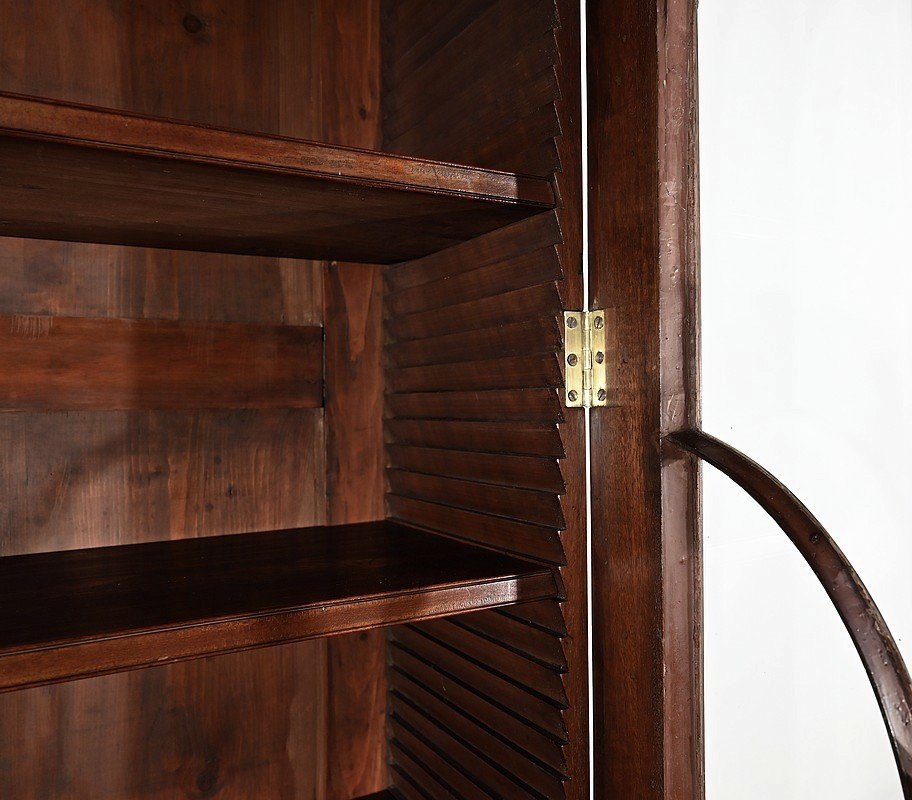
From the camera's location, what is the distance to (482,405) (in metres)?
1.07

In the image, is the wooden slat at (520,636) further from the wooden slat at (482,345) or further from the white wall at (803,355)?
the wooden slat at (482,345)

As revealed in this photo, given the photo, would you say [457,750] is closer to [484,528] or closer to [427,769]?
[427,769]

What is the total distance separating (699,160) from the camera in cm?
86

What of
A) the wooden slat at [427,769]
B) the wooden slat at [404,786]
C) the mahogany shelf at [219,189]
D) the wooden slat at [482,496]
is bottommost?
the wooden slat at [404,786]

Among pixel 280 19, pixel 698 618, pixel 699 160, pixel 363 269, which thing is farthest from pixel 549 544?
pixel 280 19

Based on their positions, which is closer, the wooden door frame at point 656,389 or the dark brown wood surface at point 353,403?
the wooden door frame at point 656,389

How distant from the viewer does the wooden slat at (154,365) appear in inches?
41.0

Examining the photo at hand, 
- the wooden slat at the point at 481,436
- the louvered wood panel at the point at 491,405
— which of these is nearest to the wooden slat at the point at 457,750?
the louvered wood panel at the point at 491,405

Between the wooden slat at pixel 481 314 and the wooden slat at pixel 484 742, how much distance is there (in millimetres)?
539

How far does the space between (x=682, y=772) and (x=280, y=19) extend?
3.82ft

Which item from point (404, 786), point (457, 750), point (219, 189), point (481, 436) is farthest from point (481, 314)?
point (404, 786)

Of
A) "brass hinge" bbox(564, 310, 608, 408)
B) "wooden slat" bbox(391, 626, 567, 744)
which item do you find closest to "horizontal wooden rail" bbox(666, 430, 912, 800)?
"brass hinge" bbox(564, 310, 608, 408)

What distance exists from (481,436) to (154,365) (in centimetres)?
47

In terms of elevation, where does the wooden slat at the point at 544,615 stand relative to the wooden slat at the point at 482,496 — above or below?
below
